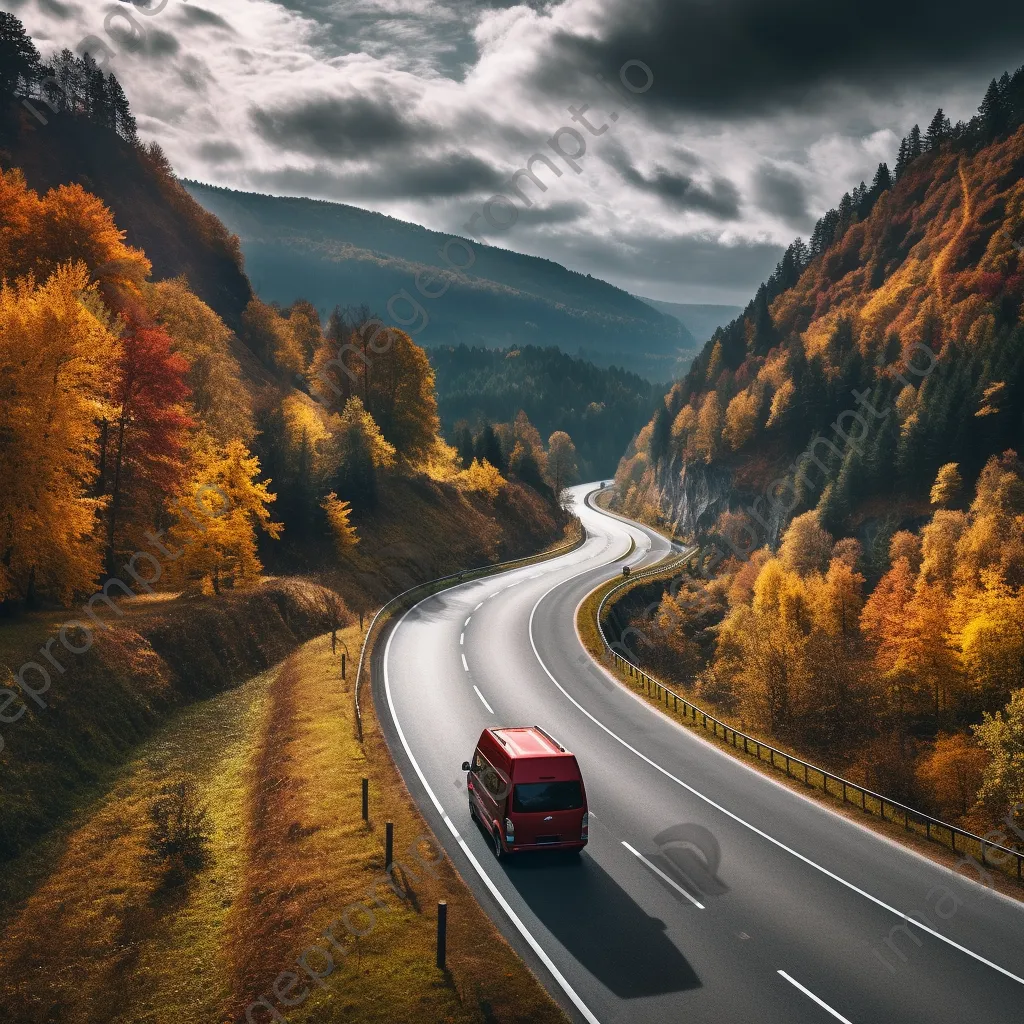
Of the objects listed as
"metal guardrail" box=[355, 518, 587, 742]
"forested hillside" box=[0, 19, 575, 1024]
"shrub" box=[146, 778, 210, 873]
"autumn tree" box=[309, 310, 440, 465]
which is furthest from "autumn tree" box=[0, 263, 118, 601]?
"autumn tree" box=[309, 310, 440, 465]

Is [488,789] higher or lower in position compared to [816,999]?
higher

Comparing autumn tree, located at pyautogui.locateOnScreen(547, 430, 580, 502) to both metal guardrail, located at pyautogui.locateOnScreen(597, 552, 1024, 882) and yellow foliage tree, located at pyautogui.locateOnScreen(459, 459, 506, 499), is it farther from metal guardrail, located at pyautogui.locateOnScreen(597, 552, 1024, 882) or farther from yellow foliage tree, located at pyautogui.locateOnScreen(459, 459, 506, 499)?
metal guardrail, located at pyautogui.locateOnScreen(597, 552, 1024, 882)

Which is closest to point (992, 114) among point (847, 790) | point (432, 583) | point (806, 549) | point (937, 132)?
point (937, 132)

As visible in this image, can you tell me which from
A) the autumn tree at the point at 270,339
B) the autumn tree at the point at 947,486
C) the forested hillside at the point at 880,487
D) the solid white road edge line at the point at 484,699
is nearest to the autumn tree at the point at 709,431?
the forested hillside at the point at 880,487

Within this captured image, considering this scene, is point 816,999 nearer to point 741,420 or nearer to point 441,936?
point 441,936

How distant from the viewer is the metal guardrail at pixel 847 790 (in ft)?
60.6

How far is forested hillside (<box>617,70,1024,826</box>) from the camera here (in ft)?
127

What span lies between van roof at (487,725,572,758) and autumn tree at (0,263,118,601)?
1818cm

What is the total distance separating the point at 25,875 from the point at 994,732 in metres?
35.7

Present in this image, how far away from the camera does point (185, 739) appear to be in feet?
85.6

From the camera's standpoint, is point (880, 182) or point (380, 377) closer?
point (380, 377)

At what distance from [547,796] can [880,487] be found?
2915 inches

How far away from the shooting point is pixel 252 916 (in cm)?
1602

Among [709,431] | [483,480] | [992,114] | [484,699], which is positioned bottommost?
[484,699]
